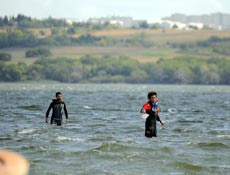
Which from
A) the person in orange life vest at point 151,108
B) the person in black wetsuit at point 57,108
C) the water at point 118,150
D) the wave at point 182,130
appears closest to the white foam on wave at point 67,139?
the water at point 118,150

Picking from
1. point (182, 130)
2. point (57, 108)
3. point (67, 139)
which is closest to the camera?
point (67, 139)

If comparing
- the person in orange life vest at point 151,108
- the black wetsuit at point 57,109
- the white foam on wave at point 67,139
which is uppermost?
the person in orange life vest at point 151,108

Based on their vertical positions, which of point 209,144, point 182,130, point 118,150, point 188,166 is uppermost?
point 188,166

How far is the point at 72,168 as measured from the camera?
13.4 metres

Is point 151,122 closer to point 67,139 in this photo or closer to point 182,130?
point 67,139

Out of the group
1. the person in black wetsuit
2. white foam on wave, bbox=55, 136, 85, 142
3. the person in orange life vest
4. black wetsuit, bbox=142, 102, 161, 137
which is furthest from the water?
the person in orange life vest

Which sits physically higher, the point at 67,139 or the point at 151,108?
the point at 151,108

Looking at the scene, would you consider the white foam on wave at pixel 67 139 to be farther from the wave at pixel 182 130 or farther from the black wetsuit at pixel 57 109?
the wave at pixel 182 130

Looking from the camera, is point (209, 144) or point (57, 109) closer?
point (209, 144)

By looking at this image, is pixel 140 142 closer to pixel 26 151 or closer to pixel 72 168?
pixel 26 151

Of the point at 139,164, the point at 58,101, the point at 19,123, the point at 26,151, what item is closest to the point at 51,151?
the point at 26,151

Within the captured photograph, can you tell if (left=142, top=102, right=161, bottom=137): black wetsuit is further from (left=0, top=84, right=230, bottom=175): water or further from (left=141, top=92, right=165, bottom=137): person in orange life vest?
(left=0, top=84, right=230, bottom=175): water

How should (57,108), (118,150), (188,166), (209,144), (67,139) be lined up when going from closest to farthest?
(188,166) < (118,150) < (209,144) < (67,139) < (57,108)

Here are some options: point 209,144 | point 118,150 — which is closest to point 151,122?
point 118,150
